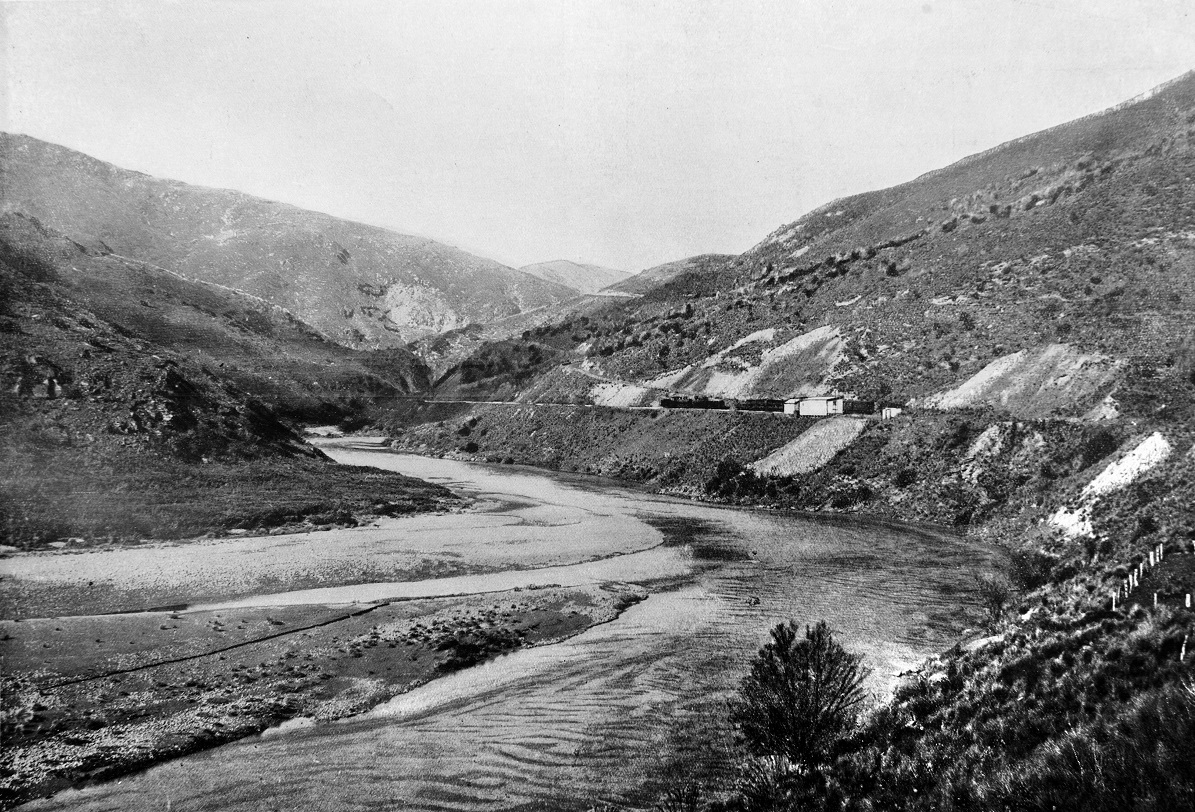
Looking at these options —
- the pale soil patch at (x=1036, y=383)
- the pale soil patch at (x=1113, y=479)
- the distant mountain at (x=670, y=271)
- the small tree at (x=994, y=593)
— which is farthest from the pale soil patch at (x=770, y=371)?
the distant mountain at (x=670, y=271)

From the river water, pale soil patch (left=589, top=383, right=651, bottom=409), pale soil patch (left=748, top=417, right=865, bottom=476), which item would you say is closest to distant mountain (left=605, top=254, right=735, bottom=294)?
pale soil patch (left=589, top=383, right=651, bottom=409)

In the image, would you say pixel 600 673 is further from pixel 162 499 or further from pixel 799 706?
pixel 162 499

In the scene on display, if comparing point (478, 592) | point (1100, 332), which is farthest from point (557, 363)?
point (478, 592)

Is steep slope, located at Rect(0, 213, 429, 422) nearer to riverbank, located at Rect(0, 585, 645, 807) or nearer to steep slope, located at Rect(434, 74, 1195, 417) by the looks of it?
steep slope, located at Rect(434, 74, 1195, 417)

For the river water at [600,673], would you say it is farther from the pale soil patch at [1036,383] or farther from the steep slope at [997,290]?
the steep slope at [997,290]

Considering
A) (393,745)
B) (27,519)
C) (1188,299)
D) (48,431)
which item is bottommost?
(393,745)

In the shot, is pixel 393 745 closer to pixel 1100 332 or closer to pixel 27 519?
pixel 27 519
